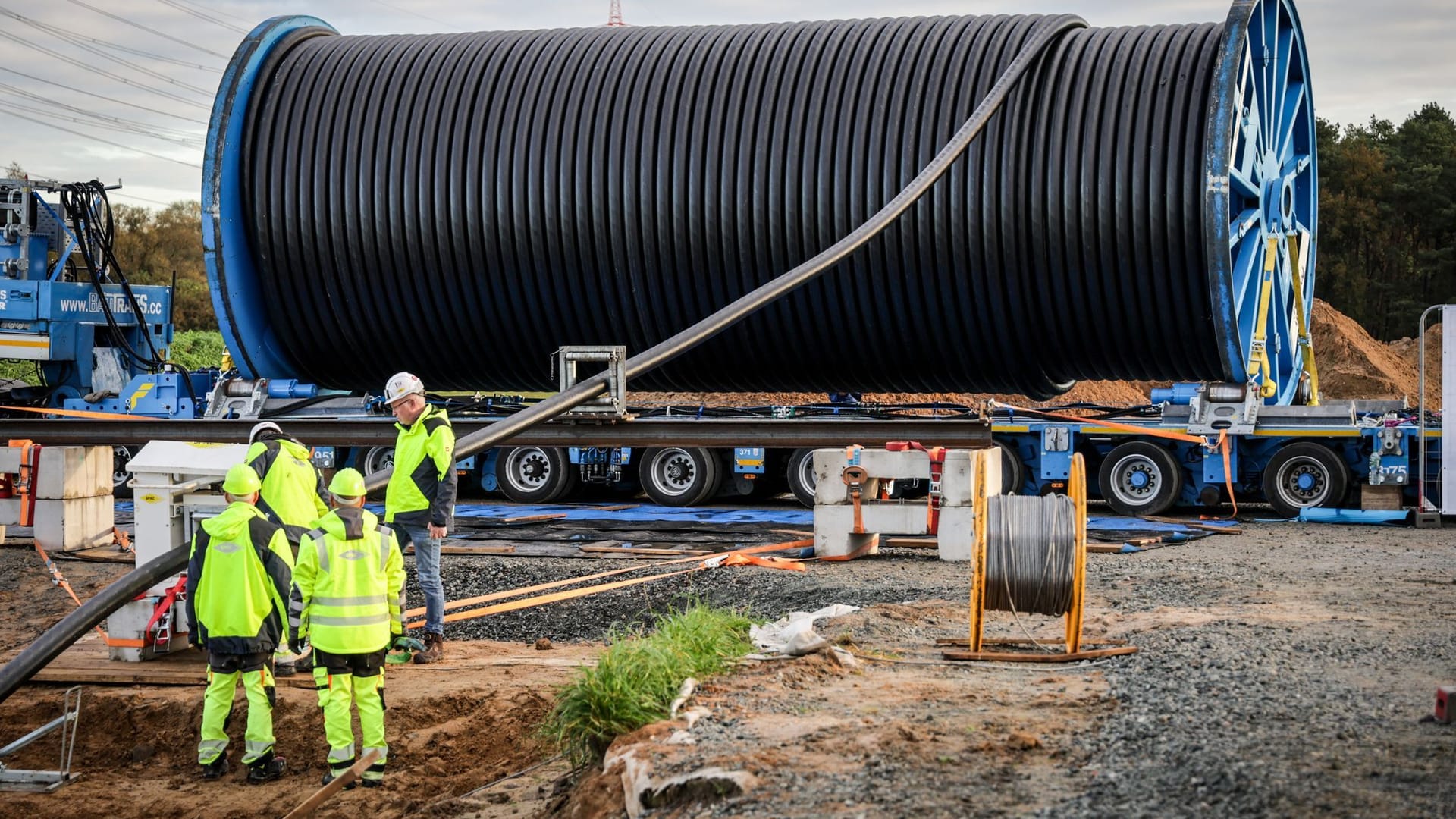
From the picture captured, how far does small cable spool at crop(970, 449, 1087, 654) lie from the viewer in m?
6.76

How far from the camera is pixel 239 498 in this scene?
23.5 feet

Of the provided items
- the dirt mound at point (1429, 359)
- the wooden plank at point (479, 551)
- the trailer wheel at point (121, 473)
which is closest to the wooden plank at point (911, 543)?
the wooden plank at point (479, 551)

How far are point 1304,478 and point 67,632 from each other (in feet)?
40.2

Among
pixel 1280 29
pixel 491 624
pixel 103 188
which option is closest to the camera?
pixel 491 624

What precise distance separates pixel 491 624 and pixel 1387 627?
533 centimetres

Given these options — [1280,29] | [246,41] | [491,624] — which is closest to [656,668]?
[491,624]

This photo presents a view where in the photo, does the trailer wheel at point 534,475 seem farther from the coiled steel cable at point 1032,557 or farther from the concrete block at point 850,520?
the coiled steel cable at point 1032,557

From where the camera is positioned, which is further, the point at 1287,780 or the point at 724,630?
the point at 724,630

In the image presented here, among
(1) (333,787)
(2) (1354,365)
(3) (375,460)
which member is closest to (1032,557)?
(1) (333,787)

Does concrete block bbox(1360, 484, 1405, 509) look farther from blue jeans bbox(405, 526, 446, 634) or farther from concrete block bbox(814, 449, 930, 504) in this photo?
blue jeans bbox(405, 526, 446, 634)

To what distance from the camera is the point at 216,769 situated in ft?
23.7

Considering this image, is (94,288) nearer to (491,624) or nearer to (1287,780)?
(491,624)

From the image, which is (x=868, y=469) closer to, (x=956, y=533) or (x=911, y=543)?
(x=956, y=533)

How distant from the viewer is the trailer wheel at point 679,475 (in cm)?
1691
